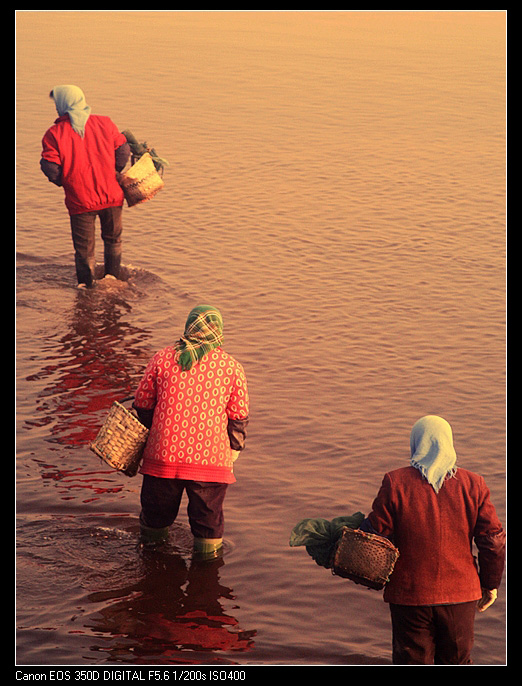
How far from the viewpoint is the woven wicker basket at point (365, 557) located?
502 cm

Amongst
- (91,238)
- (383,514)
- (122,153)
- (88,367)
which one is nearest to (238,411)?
(383,514)

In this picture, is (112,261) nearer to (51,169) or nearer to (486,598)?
(51,169)

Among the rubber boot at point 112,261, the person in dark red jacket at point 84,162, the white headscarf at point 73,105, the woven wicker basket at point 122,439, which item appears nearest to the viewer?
the woven wicker basket at point 122,439

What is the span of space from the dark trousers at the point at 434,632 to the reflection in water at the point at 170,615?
3.62 feet

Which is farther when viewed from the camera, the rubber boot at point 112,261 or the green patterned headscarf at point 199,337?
the rubber boot at point 112,261

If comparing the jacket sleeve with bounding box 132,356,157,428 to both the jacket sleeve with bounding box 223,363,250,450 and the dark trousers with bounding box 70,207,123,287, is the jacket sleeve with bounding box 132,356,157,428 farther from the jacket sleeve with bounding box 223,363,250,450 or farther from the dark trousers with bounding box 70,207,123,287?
the dark trousers with bounding box 70,207,123,287

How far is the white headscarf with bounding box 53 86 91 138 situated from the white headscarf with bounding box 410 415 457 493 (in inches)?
253

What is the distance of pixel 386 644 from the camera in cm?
596

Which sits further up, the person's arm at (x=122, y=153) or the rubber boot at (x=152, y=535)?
the person's arm at (x=122, y=153)

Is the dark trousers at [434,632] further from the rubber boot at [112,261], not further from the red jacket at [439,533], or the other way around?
the rubber boot at [112,261]

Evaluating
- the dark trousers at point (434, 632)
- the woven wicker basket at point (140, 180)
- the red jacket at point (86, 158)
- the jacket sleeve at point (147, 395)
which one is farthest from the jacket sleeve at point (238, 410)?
the woven wicker basket at point (140, 180)

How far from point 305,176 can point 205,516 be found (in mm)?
11049

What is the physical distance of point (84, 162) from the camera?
10656 millimetres

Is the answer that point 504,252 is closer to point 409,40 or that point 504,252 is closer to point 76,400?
point 76,400
